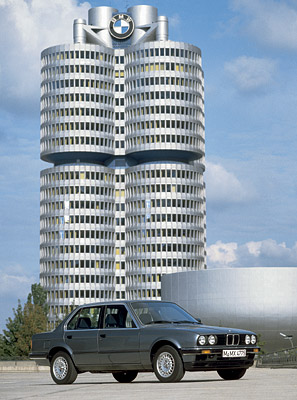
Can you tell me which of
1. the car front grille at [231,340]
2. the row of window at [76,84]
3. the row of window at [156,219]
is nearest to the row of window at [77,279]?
the row of window at [156,219]

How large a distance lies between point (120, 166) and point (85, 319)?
15655 centimetres

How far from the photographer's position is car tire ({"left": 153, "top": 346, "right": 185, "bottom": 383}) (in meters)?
19.1

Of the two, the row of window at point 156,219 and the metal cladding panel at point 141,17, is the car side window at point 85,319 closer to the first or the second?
the row of window at point 156,219

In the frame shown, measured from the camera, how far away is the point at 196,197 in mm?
172625

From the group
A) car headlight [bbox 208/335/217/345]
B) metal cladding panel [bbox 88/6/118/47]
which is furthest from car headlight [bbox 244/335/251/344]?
metal cladding panel [bbox 88/6/118/47]

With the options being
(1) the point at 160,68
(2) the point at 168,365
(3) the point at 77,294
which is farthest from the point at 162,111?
(2) the point at 168,365

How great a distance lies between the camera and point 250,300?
12988 cm

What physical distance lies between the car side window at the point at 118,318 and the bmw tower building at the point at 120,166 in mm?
144302

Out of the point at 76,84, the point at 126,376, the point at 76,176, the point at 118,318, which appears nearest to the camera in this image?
the point at 118,318

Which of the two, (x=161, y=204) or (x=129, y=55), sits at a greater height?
(x=129, y=55)

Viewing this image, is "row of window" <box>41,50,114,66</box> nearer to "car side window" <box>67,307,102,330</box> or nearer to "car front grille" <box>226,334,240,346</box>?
"car side window" <box>67,307,102,330</box>

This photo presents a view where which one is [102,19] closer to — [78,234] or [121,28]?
[121,28]

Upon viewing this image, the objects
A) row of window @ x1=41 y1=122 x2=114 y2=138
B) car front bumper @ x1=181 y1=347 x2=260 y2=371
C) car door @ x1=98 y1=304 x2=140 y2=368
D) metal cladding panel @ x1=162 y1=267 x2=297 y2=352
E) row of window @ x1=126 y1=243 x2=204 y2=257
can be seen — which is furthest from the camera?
row of window @ x1=41 y1=122 x2=114 y2=138

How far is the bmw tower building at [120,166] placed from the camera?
549ft
